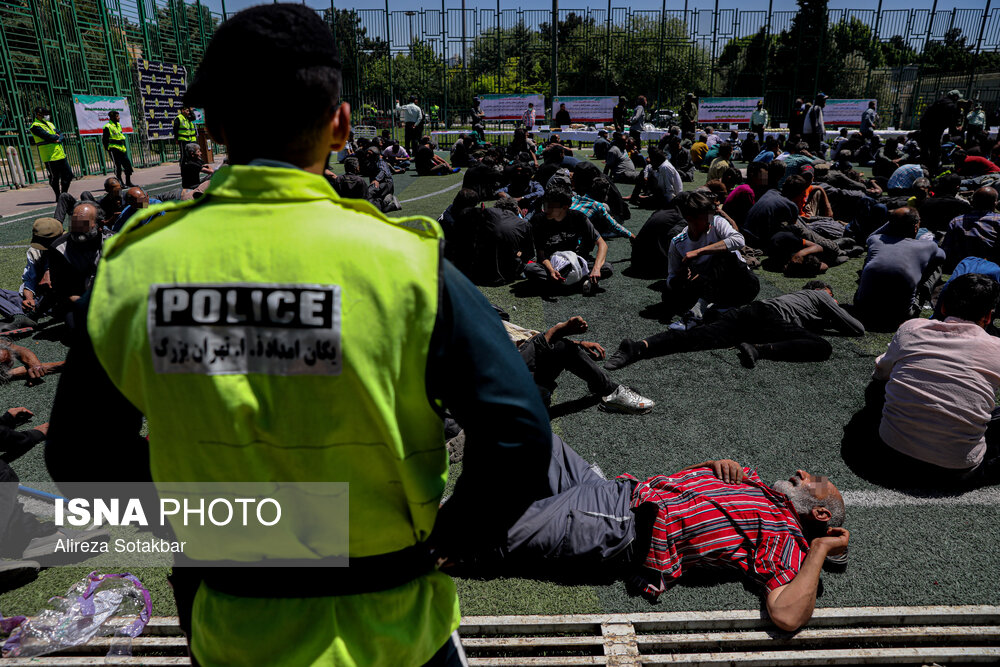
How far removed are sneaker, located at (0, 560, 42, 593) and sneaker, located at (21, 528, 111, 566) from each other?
0.35 ft

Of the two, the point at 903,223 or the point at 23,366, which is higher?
the point at 903,223

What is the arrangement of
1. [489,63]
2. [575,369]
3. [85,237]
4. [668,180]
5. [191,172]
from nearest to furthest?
[575,369], [85,237], [191,172], [668,180], [489,63]

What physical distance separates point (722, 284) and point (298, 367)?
6213mm

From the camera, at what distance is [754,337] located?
228 inches

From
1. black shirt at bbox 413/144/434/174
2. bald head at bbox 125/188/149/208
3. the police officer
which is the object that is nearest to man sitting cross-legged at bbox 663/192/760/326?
bald head at bbox 125/188/149/208

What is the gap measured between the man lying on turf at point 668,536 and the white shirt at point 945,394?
0.91m

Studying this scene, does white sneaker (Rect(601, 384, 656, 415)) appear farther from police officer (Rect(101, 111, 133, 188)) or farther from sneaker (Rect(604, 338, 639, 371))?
police officer (Rect(101, 111, 133, 188))

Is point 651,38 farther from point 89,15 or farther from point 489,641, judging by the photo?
point 489,641

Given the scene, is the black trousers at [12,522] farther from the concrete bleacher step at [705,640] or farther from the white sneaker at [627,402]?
the white sneaker at [627,402]

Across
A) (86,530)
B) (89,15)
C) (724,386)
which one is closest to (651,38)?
(89,15)

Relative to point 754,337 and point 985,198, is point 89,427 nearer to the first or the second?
point 754,337

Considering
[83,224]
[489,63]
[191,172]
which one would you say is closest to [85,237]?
[83,224]

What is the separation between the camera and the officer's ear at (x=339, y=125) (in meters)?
1.07

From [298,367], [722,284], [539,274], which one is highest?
[298,367]
